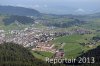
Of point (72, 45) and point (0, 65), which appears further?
point (72, 45)

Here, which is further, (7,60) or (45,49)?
(45,49)

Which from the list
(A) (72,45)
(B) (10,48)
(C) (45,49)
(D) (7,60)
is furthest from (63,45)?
(D) (7,60)

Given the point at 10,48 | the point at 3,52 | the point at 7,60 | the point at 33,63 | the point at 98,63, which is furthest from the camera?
the point at 10,48

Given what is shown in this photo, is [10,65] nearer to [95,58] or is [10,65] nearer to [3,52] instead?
[3,52]

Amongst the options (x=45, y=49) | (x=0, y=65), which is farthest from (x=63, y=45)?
(x=0, y=65)

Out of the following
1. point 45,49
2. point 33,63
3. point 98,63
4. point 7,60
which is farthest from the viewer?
point 45,49

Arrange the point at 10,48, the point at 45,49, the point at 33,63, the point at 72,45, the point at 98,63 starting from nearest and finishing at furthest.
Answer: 1. the point at 98,63
2. the point at 33,63
3. the point at 10,48
4. the point at 45,49
5. the point at 72,45

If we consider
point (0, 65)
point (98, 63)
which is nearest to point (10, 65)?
point (0, 65)

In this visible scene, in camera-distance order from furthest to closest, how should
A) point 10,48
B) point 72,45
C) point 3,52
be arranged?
point 72,45 < point 10,48 < point 3,52

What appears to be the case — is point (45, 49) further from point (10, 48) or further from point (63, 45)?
point (10, 48)
